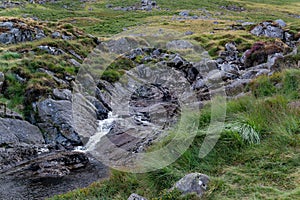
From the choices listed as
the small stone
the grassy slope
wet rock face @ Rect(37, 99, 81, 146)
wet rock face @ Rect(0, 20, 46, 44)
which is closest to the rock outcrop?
the small stone

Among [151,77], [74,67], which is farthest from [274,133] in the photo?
[151,77]

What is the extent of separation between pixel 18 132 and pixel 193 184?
13412 millimetres

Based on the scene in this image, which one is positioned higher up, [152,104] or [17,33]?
[17,33]

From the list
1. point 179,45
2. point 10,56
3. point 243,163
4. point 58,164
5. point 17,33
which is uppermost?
point 17,33

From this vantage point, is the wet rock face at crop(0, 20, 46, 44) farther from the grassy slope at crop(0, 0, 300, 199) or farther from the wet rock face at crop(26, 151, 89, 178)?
the grassy slope at crop(0, 0, 300, 199)

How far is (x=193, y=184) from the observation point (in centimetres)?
730

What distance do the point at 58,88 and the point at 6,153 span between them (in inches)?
283

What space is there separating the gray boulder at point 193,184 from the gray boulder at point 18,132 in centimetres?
1242

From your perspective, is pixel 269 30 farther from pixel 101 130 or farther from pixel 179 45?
pixel 101 130

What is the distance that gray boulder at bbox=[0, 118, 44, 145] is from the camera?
56.4 ft

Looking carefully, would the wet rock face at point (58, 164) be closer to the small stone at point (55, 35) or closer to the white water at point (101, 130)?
the white water at point (101, 130)

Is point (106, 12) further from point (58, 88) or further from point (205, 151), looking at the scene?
point (205, 151)

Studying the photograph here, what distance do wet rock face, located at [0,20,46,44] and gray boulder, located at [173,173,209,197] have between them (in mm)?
28079

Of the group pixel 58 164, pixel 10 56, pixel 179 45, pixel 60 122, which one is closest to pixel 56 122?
pixel 60 122
